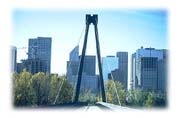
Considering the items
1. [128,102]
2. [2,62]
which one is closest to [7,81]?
[2,62]

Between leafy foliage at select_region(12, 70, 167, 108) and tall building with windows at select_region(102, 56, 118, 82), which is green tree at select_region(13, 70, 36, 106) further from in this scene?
tall building with windows at select_region(102, 56, 118, 82)

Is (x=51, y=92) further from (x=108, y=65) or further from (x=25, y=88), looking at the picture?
(x=108, y=65)

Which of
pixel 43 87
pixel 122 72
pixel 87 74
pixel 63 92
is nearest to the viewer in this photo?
pixel 43 87

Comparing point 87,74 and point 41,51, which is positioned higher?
point 41,51

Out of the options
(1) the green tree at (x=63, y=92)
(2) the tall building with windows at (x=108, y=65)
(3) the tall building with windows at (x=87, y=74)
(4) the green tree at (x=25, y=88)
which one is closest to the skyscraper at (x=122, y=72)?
(2) the tall building with windows at (x=108, y=65)

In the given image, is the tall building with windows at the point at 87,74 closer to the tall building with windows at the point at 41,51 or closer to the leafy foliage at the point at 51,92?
the leafy foliage at the point at 51,92

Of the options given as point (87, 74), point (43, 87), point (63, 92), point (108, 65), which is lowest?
point (63, 92)

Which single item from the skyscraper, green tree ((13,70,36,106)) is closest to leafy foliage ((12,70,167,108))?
green tree ((13,70,36,106))

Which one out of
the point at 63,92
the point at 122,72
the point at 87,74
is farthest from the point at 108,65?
the point at 63,92
